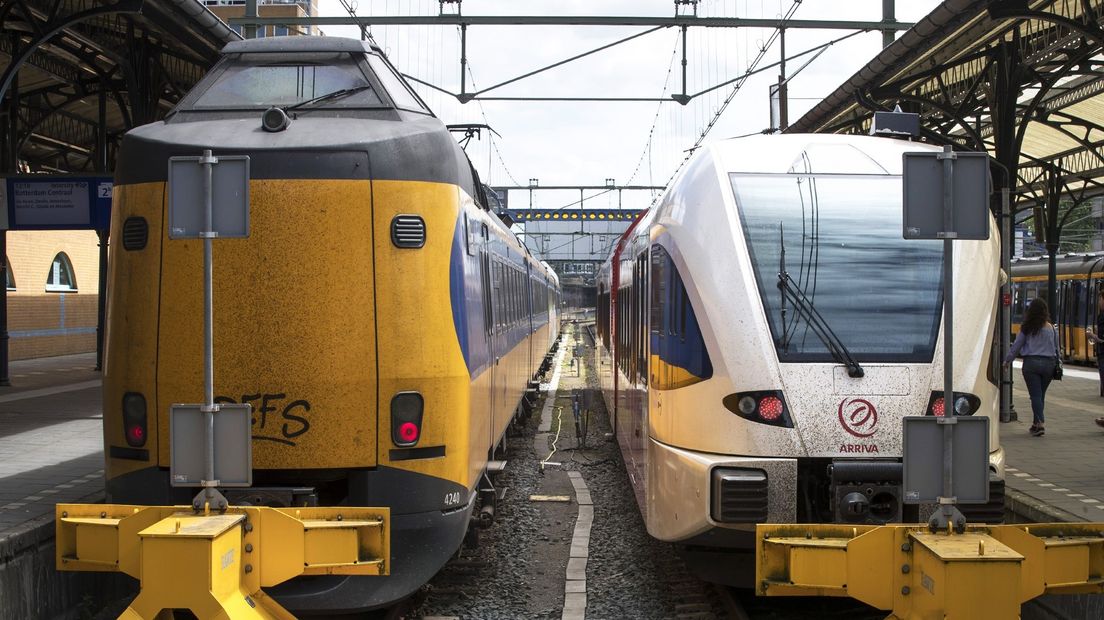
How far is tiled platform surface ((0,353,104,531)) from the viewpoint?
7266 millimetres

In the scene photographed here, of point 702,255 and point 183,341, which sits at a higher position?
point 702,255

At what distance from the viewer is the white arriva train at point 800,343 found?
5.54 m

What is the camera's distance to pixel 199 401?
5.31 meters

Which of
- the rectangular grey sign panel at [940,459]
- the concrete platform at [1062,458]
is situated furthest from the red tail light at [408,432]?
the concrete platform at [1062,458]

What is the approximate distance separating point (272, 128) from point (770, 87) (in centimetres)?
1594

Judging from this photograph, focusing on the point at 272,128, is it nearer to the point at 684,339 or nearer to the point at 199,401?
the point at 199,401

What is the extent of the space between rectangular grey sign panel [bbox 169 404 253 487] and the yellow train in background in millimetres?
22987

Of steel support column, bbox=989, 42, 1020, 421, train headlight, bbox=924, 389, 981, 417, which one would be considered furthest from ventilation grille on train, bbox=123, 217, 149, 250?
steel support column, bbox=989, 42, 1020, 421

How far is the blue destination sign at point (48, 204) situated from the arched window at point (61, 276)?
428 inches

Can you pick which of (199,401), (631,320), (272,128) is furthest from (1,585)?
(631,320)

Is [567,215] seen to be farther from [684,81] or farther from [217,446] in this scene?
[217,446]

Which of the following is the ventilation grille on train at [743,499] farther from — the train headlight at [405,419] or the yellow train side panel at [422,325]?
the train headlight at [405,419]

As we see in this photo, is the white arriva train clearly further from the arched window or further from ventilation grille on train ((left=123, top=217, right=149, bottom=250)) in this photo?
the arched window

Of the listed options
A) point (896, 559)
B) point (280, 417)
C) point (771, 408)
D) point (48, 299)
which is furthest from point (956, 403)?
point (48, 299)
